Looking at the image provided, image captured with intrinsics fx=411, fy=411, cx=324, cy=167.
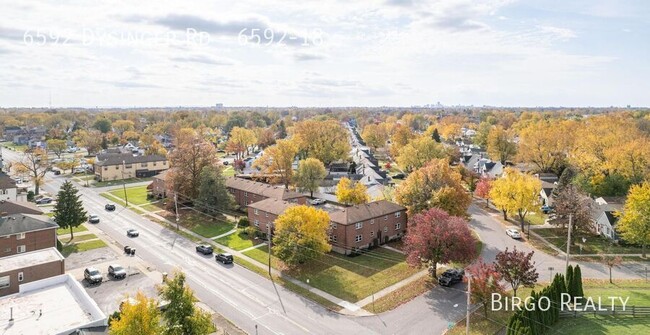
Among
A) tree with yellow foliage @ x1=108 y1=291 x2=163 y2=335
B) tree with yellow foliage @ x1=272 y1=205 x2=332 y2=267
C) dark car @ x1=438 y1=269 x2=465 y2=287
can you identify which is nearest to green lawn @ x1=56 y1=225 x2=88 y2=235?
tree with yellow foliage @ x1=272 y1=205 x2=332 y2=267

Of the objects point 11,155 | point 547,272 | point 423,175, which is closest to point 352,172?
point 423,175

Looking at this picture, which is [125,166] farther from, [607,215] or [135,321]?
[607,215]

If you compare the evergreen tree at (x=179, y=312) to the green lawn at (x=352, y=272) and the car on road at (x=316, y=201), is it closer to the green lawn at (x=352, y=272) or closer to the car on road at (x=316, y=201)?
the green lawn at (x=352, y=272)

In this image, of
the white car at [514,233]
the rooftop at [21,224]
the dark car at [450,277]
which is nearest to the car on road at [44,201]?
the rooftop at [21,224]

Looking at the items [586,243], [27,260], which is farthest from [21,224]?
[586,243]

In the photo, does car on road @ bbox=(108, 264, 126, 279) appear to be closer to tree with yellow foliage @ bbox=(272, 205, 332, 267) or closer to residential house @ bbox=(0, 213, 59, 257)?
residential house @ bbox=(0, 213, 59, 257)
